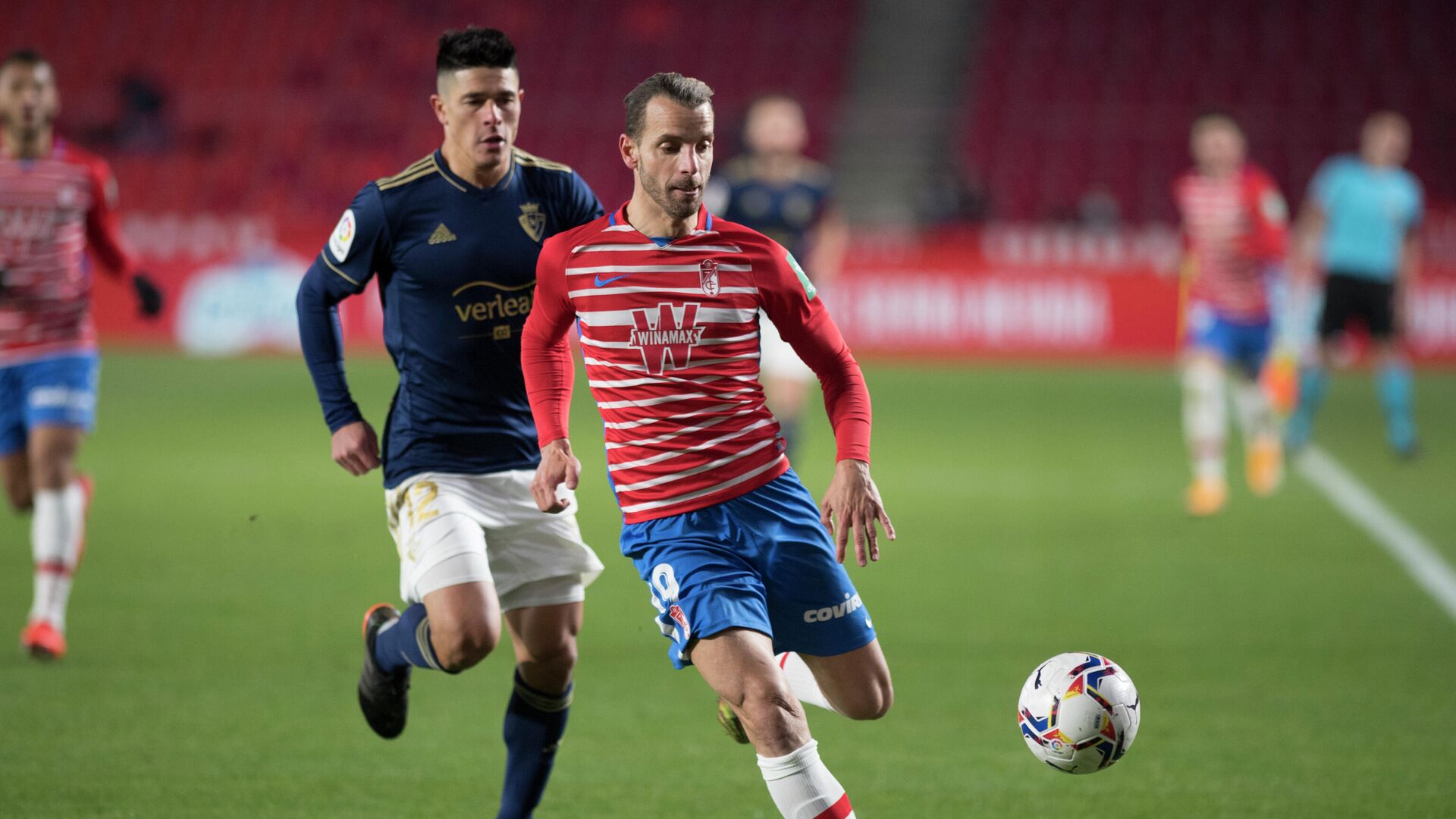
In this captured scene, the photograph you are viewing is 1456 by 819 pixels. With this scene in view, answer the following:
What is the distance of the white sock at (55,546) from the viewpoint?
6.32m

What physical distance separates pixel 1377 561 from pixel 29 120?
6.66 metres

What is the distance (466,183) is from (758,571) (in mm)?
1396

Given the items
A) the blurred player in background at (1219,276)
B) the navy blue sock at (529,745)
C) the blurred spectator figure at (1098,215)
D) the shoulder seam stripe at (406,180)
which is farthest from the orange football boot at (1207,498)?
the blurred spectator figure at (1098,215)

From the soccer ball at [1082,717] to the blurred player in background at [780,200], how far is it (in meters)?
5.08

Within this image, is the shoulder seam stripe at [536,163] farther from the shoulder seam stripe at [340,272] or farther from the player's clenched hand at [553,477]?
the player's clenched hand at [553,477]

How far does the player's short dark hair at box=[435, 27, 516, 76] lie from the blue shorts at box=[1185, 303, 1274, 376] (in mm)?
6428

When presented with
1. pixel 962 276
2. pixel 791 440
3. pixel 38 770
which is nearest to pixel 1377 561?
pixel 791 440

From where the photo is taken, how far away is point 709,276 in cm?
387

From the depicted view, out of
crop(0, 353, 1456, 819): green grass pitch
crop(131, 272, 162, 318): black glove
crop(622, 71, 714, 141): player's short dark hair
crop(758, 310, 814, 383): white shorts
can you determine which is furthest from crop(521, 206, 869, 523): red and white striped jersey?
crop(758, 310, 814, 383): white shorts

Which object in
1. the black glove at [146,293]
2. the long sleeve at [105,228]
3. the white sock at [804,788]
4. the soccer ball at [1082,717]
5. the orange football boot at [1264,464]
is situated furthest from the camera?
the orange football boot at [1264,464]

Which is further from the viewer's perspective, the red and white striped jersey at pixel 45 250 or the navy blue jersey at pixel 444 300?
the red and white striped jersey at pixel 45 250

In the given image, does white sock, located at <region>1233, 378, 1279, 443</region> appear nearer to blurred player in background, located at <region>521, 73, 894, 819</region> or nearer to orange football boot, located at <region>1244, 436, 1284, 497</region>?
orange football boot, located at <region>1244, 436, 1284, 497</region>

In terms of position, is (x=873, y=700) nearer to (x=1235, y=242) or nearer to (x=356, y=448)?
(x=356, y=448)

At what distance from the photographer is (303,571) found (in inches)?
316
